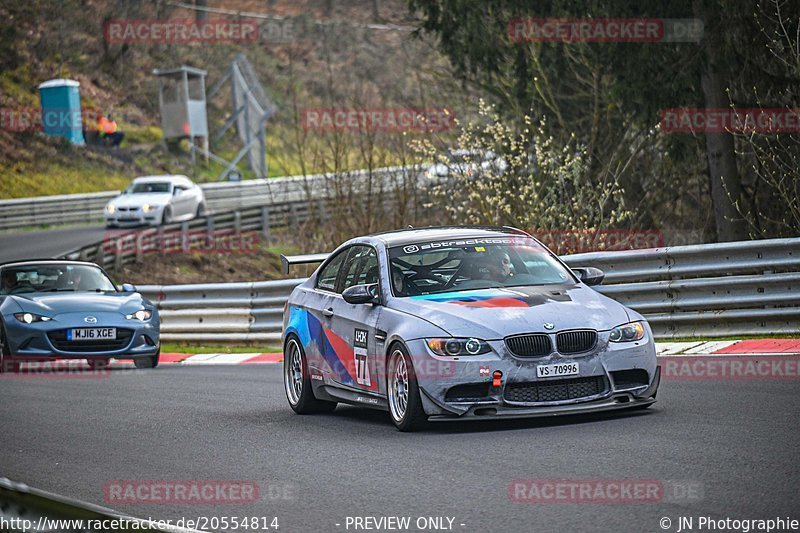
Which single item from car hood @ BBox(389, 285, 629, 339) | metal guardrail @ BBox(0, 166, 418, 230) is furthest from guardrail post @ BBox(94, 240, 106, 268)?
car hood @ BBox(389, 285, 629, 339)

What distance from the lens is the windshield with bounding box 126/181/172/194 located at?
132ft

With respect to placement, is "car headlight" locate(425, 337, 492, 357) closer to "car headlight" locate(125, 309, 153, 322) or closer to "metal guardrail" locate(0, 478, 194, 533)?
"metal guardrail" locate(0, 478, 194, 533)

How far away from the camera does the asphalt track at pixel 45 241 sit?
34094 millimetres

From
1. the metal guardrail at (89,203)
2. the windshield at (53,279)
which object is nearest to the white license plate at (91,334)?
the windshield at (53,279)

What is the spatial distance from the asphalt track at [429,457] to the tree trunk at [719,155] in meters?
11.1

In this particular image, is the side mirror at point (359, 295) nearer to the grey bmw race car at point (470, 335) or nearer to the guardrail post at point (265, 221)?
the grey bmw race car at point (470, 335)

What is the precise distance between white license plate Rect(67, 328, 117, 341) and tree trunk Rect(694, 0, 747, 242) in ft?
32.5

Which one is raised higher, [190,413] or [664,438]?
[664,438]

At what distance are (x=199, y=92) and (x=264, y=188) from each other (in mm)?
7995

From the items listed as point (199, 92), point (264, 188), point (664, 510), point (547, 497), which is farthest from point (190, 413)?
point (199, 92)

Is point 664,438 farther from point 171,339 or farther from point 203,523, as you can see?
point 171,339

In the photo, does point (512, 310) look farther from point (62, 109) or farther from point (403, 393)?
point (62, 109)

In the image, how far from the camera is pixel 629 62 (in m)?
22.6

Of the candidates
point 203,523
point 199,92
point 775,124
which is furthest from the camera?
point 199,92
